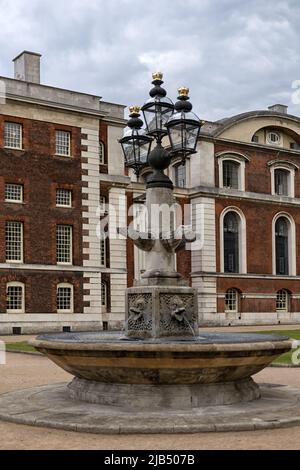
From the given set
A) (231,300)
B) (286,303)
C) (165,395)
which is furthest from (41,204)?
(165,395)

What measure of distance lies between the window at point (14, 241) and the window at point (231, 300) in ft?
51.1

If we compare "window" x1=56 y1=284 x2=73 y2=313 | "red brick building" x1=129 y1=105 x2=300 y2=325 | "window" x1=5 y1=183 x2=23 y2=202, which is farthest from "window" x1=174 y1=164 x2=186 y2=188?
"window" x1=5 y1=183 x2=23 y2=202

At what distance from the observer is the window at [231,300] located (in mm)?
46562

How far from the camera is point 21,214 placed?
37312 mm

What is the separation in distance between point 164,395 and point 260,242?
129 feet

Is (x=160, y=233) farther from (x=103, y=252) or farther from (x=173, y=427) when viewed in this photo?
(x=103, y=252)

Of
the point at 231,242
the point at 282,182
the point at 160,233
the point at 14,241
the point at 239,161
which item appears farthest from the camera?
the point at 282,182

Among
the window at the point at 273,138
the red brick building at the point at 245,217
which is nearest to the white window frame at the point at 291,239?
the red brick building at the point at 245,217

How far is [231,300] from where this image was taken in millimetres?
46938

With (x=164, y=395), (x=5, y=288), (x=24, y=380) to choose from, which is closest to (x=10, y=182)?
(x=5, y=288)

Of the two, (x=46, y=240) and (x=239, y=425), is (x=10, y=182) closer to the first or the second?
(x=46, y=240)

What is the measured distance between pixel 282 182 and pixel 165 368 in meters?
43.1

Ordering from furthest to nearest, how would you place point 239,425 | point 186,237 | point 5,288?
point 5,288
point 186,237
point 239,425

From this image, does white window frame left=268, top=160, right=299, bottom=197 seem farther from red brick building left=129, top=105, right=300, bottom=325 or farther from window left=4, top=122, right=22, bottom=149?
window left=4, top=122, right=22, bottom=149
